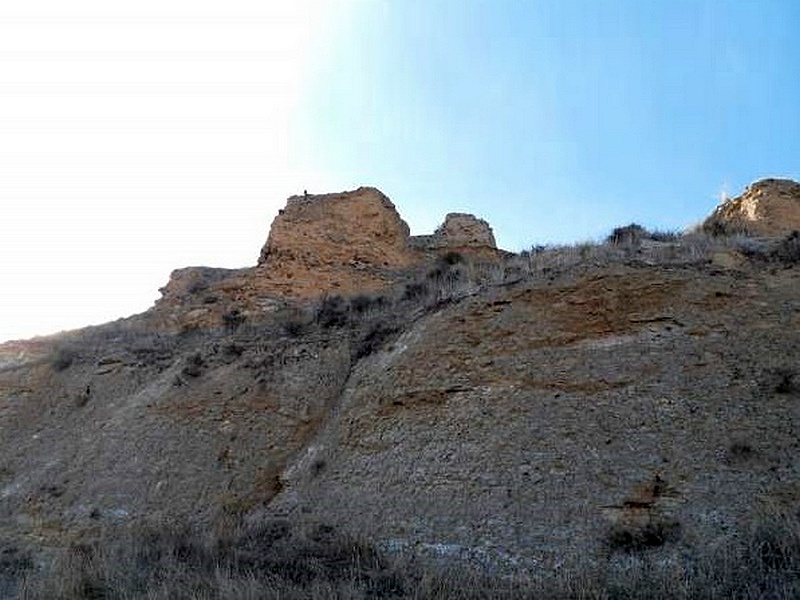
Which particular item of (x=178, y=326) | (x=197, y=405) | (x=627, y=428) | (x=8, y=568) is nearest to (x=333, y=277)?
(x=178, y=326)

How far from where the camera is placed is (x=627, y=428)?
9305 mm

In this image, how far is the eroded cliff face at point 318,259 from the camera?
20.6 meters

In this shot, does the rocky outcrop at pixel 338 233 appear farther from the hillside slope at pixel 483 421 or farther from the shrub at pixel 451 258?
the hillside slope at pixel 483 421

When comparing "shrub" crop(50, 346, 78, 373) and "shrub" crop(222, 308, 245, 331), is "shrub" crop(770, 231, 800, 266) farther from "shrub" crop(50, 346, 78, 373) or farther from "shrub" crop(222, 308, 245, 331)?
"shrub" crop(50, 346, 78, 373)

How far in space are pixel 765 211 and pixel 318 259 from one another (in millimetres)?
11309

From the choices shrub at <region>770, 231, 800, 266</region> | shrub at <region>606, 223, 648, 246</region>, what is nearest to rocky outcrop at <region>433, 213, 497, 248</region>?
shrub at <region>606, 223, 648, 246</region>

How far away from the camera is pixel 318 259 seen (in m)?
21.4

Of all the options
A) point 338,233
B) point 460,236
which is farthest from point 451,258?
point 338,233

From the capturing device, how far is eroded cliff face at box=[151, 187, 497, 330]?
2061cm

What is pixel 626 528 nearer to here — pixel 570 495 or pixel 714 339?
pixel 570 495

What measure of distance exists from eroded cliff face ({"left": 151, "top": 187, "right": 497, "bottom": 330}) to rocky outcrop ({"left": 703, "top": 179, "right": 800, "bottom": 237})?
6764 millimetres

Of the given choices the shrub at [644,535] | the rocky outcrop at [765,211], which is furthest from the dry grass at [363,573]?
the rocky outcrop at [765,211]

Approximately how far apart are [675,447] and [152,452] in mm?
8732

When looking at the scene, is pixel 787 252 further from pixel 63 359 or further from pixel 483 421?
pixel 63 359
